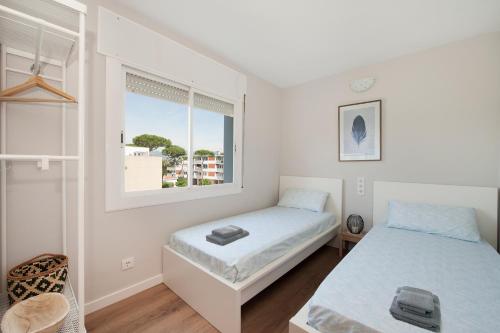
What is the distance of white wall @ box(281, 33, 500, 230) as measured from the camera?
7.02 feet

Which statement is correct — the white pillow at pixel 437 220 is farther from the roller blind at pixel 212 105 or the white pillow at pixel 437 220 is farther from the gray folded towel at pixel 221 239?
the roller blind at pixel 212 105

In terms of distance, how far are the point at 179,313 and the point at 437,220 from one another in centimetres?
249

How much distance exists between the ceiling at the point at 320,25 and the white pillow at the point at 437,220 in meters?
1.75

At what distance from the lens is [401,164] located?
8.44 ft

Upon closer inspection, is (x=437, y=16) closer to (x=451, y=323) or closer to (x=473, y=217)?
(x=473, y=217)

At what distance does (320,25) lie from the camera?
203cm

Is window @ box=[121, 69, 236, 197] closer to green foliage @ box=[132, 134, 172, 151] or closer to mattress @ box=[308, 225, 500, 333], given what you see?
green foliage @ box=[132, 134, 172, 151]

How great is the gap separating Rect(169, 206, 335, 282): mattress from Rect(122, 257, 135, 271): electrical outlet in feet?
1.12

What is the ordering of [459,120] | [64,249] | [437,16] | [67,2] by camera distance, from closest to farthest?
[67,2]
[64,249]
[437,16]
[459,120]

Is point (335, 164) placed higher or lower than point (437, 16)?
lower

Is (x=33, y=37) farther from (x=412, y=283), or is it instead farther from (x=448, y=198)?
(x=448, y=198)

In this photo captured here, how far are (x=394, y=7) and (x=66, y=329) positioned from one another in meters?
3.14

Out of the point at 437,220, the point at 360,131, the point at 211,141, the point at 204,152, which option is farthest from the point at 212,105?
the point at 437,220

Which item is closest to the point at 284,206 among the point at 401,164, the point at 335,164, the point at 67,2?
A: the point at 335,164
